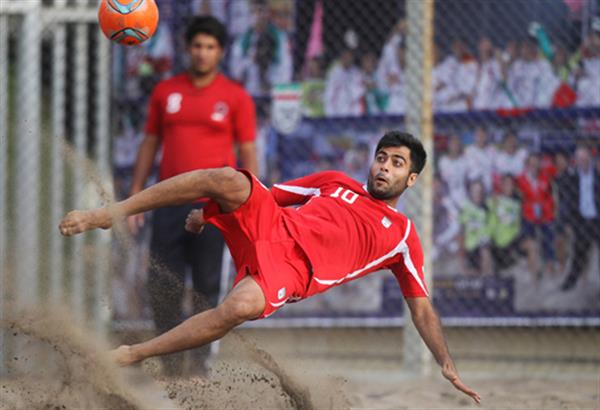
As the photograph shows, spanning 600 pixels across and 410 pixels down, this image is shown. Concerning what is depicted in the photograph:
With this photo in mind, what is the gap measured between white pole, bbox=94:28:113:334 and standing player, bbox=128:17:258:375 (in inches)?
35.9

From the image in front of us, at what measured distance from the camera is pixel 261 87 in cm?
838

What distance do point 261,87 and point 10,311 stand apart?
9.91 ft

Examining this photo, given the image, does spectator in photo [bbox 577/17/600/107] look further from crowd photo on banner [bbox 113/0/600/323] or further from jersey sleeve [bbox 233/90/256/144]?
jersey sleeve [bbox 233/90/256/144]

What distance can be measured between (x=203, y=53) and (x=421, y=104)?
1.61m

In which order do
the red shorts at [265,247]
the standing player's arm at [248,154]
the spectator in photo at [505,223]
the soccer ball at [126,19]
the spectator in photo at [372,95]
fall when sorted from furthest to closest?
1. the spectator in photo at [372,95]
2. the spectator in photo at [505,223]
3. the standing player's arm at [248,154]
4. the soccer ball at [126,19]
5. the red shorts at [265,247]

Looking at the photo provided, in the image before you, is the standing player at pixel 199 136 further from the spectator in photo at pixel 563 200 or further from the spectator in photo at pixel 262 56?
the spectator in photo at pixel 563 200

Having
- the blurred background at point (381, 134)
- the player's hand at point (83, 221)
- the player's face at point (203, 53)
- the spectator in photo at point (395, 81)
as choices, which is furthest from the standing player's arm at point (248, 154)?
the player's hand at point (83, 221)

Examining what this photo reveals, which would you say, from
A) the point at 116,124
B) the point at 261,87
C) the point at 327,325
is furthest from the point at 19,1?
the point at 327,325

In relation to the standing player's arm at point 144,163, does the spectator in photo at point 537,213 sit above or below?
below

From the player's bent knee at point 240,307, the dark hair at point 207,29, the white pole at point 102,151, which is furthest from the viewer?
the white pole at point 102,151

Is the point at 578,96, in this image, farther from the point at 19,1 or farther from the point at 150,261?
the point at 19,1

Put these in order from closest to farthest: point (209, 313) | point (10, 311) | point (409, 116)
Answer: point (209, 313) < point (10, 311) < point (409, 116)

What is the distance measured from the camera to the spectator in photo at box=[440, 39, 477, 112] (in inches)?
310

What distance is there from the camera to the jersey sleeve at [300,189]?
5586 millimetres
